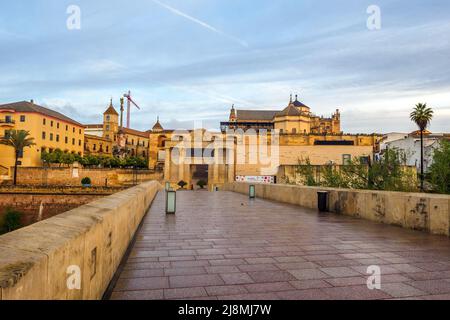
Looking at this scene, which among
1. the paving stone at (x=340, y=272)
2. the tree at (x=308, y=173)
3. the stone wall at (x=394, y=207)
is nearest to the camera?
the paving stone at (x=340, y=272)

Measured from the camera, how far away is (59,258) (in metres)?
2.10

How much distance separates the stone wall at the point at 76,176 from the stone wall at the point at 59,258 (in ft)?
175

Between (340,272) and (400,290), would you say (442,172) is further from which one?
(400,290)

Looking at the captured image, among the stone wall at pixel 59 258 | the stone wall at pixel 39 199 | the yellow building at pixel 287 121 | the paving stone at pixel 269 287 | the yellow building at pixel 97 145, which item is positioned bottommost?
the stone wall at pixel 39 199

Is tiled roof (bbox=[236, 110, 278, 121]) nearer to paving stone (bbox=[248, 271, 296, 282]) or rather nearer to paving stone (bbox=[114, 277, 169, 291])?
paving stone (bbox=[248, 271, 296, 282])

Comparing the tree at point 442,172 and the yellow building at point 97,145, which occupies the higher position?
the yellow building at point 97,145

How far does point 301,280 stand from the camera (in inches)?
156

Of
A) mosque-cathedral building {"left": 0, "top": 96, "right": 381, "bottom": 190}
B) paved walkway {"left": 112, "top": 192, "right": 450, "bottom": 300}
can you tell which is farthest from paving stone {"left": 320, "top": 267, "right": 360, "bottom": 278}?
mosque-cathedral building {"left": 0, "top": 96, "right": 381, "bottom": 190}

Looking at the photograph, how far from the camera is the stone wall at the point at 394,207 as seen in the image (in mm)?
6898

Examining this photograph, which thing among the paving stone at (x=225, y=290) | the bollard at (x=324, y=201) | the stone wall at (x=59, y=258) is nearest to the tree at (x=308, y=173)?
the bollard at (x=324, y=201)

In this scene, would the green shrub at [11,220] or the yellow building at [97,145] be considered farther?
the yellow building at [97,145]

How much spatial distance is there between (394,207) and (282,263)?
4.89 meters

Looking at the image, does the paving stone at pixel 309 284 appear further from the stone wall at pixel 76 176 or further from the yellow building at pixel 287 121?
the yellow building at pixel 287 121
